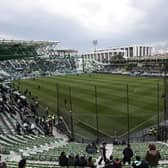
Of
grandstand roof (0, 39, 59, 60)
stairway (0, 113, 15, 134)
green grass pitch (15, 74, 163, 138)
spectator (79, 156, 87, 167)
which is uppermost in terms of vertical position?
grandstand roof (0, 39, 59, 60)

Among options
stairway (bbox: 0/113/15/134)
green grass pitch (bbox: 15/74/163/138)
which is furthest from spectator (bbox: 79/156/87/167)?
green grass pitch (bbox: 15/74/163/138)

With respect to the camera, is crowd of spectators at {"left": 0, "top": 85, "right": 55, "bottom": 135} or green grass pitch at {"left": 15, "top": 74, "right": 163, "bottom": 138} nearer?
crowd of spectators at {"left": 0, "top": 85, "right": 55, "bottom": 135}

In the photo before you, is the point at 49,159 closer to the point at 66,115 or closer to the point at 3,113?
the point at 3,113

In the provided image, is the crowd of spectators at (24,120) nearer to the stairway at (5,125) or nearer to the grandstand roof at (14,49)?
the stairway at (5,125)

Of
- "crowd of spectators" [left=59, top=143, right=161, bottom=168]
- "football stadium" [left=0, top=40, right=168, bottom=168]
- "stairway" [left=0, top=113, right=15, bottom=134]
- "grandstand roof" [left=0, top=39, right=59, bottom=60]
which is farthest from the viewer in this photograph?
"stairway" [left=0, top=113, right=15, bottom=134]

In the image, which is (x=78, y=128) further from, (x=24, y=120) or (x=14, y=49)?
(x=14, y=49)

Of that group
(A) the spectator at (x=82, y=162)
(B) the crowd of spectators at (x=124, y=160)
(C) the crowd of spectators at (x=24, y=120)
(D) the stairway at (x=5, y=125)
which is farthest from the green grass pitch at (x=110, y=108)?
(A) the spectator at (x=82, y=162)

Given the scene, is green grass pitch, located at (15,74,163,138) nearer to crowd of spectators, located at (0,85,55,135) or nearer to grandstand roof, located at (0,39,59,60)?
crowd of spectators, located at (0,85,55,135)

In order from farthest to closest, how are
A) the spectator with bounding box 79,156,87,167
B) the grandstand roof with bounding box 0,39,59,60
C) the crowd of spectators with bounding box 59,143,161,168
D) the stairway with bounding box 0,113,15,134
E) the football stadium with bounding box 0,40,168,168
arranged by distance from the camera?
1. the stairway with bounding box 0,113,15,134
2. the grandstand roof with bounding box 0,39,59,60
3. the football stadium with bounding box 0,40,168,168
4. the spectator with bounding box 79,156,87,167
5. the crowd of spectators with bounding box 59,143,161,168

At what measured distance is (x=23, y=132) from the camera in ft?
109

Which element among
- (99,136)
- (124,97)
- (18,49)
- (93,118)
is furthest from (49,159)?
(124,97)

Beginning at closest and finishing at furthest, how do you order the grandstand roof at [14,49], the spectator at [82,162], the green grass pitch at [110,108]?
the spectator at [82,162] → the grandstand roof at [14,49] → the green grass pitch at [110,108]

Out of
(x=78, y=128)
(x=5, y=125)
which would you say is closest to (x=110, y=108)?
(x=78, y=128)

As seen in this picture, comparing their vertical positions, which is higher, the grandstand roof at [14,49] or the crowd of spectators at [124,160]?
the grandstand roof at [14,49]
